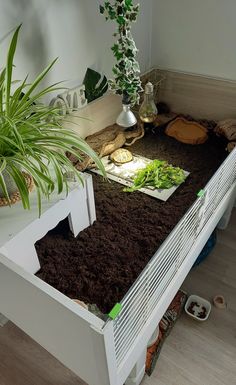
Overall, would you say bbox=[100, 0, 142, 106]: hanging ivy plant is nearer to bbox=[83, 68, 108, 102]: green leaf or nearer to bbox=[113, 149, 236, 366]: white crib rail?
bbox=[83, 68, 108, 102]: green leaf

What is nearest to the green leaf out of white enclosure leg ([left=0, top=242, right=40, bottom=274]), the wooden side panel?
white enclosure leg ([left=0, top=242, right=40, bottom=274])

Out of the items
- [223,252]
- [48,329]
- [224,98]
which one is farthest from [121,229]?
[224,98]

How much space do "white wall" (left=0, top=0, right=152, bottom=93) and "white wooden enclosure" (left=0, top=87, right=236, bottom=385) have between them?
0.63 m

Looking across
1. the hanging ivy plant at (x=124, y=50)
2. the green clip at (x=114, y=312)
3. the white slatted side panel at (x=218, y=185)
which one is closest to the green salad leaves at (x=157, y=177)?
the white slatted side panel at (x=218, y=185)

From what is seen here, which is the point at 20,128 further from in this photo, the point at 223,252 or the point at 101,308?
the point at 223,252

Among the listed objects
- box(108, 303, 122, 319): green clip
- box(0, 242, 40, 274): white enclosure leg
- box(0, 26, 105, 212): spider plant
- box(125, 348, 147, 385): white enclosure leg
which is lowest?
box(125, 348, 147, 385): white enclosure leg

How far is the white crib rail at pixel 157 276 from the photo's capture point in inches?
29.0

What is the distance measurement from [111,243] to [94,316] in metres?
0.49

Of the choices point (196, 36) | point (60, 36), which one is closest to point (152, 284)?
point (60, 36)

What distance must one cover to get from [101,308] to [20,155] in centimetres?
53

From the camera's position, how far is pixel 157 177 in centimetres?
143

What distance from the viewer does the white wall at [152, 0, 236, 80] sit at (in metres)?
1.69

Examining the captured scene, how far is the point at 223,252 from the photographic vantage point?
1.76 meters

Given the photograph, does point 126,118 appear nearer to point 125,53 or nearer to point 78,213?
point 125,53
